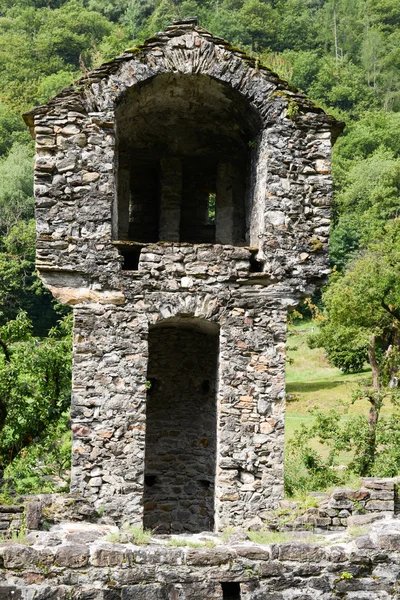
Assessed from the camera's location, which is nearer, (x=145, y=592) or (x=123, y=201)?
(x=145, y=592)

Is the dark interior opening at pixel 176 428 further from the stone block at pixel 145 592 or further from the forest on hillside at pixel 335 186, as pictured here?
the stone block at pixel 145 592

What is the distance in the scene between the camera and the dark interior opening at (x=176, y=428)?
399 inches

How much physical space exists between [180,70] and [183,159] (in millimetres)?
2147

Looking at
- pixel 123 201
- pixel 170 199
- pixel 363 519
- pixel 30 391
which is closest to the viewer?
pixel 363 519

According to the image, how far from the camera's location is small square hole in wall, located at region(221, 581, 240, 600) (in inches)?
205

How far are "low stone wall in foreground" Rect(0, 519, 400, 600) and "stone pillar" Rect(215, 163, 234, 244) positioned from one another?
17.5ft

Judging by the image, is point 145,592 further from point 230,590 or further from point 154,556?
point 230,590

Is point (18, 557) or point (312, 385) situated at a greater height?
point (312, 385)

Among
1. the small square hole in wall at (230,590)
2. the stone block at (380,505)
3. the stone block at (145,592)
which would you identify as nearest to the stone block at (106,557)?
the stone block at (145,592)

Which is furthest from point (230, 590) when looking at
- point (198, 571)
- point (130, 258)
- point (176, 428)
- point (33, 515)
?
point (176, 428)

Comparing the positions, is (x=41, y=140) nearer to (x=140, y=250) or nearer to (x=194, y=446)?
(x=140, y=250)

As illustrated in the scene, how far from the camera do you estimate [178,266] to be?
27.6 feet

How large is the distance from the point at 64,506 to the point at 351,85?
56.6m

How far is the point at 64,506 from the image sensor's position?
7.68 metres
